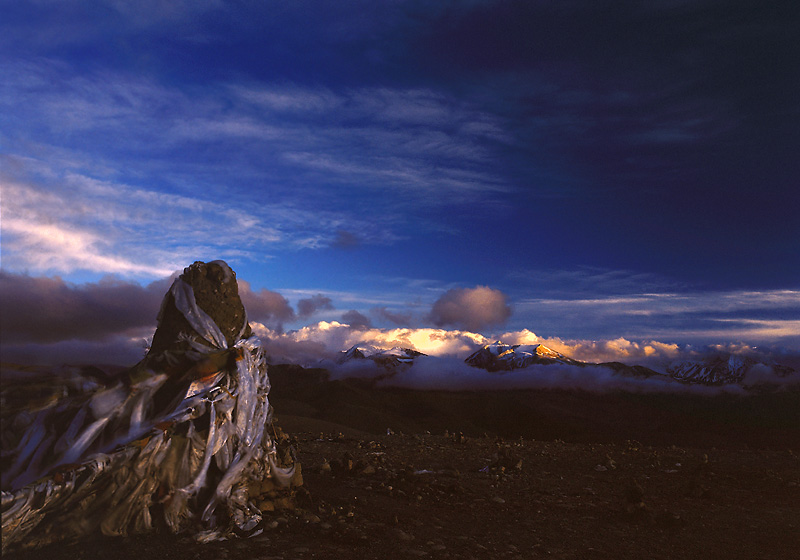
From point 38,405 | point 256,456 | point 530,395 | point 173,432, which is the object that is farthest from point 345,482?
point 530,395

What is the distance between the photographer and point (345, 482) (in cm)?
853

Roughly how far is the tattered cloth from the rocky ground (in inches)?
10.9

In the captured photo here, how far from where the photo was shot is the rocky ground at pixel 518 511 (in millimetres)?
5410

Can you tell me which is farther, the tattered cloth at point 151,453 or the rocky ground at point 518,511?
the rocky ground at point 518,511

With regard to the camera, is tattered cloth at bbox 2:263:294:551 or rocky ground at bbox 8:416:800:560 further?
rocky ground at bbox 8:416:800:560

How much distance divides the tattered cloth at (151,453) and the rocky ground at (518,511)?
0.28 metres

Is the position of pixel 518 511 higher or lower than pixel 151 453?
lower

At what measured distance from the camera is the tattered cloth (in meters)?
4.64

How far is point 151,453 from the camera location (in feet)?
16.9

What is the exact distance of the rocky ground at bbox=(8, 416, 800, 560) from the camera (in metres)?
5.41

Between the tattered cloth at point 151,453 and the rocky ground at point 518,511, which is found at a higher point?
the tattered cloth at point 151,453

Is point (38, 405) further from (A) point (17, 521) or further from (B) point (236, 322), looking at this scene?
(B) point (236, 322)

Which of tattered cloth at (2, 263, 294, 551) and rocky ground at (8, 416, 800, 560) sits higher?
tattered cloth at (2, 263, 294, 551)

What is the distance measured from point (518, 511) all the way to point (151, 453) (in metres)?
5.42
